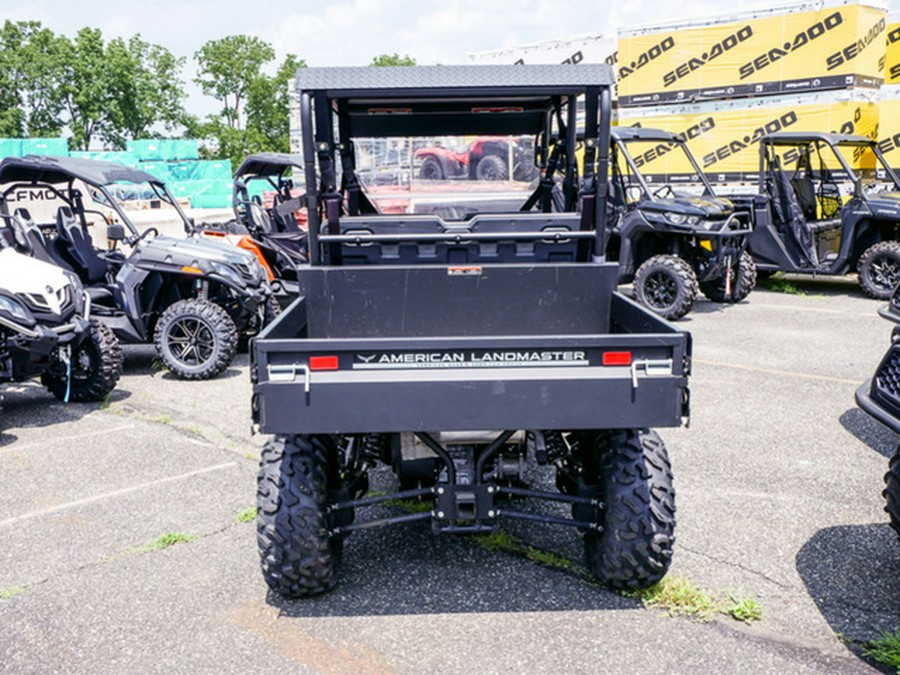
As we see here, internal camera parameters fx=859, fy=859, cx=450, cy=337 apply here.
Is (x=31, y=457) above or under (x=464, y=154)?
under

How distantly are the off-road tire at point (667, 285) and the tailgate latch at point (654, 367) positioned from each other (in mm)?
6354

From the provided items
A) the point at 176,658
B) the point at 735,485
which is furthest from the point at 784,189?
the point at 176,658

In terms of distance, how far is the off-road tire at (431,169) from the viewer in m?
4.50

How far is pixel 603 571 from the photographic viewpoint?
3473 millimetres

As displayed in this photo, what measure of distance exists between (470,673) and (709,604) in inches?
41.4

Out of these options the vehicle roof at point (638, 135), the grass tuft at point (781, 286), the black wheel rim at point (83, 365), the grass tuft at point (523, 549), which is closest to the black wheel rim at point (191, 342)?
the black wheel rim at point (83, 365)

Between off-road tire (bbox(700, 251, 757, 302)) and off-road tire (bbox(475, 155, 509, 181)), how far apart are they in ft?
21.8

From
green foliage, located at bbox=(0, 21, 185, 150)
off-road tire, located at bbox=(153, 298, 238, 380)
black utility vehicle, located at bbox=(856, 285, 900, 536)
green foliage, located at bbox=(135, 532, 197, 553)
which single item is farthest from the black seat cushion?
green foliage, located at bbox=(0, 21, 185, 150)

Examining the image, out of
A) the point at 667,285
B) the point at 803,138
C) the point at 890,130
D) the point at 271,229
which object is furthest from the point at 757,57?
the point at 271,229

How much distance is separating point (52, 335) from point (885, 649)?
5321mm

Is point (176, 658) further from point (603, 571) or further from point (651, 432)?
point (651, 432)

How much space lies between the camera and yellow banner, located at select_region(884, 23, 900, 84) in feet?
46.7

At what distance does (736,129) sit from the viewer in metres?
14.2

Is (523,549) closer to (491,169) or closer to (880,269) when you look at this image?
(491,169)
